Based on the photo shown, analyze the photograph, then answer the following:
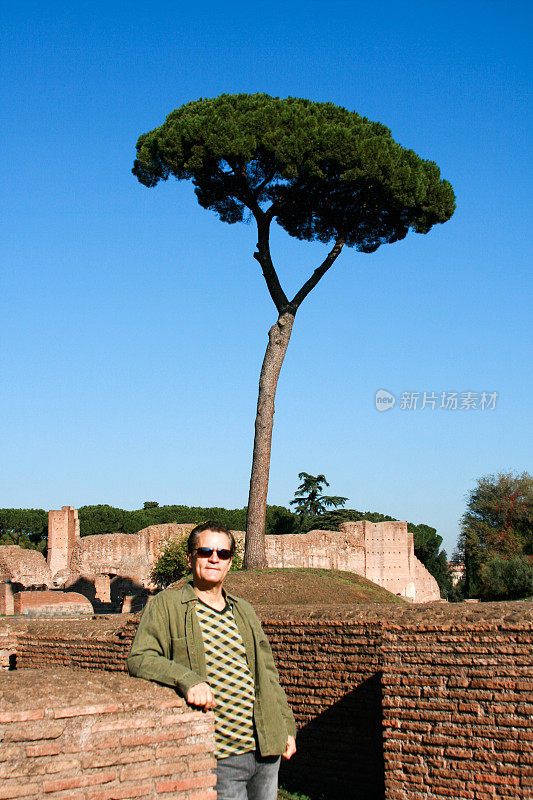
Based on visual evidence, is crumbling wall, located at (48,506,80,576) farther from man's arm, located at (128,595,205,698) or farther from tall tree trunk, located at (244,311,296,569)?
man's arm, located at (128,595,205,698)

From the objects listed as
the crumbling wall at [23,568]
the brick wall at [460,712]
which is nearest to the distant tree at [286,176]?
the brick wall at [460,712]

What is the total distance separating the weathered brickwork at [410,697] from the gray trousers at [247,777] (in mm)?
2302

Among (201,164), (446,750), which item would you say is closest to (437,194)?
(201,164)

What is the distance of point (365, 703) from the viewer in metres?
5.85

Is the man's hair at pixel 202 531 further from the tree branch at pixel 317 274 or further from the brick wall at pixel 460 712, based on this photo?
the tree branch at pixel 317 274

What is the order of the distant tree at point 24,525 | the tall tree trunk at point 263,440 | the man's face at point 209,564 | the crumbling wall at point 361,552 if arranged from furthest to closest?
the distant tree at point 24,525
the crumbling wall at point 361,552
the tall tree trunk at point 263,440
the man's face at point 209,564

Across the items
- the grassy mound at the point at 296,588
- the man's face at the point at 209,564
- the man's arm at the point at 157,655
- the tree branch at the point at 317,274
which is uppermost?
the tree branch at the point at 317,274

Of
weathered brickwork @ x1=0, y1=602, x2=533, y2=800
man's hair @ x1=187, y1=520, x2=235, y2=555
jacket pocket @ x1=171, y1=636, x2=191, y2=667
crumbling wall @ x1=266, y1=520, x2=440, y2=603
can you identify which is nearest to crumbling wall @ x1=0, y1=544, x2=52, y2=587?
crumbling wall @ x1=266, y1=520, x2=440, y2=603

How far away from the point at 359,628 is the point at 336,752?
0.95 metres

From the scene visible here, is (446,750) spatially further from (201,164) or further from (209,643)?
(201,164)

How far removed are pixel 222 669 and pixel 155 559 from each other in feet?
89.8

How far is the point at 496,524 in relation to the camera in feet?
103

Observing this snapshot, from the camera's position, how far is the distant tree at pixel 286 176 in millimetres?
15172

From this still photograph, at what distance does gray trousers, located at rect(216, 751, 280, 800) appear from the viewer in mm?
2705
